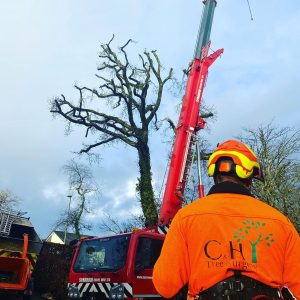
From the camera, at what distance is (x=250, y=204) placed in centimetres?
218

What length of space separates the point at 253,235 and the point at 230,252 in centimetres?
15

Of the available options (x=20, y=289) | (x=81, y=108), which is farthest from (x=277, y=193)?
(x=20, y=289)

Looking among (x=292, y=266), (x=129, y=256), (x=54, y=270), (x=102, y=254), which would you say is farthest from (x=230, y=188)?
(x=54, y=270)

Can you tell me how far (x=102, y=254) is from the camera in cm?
732

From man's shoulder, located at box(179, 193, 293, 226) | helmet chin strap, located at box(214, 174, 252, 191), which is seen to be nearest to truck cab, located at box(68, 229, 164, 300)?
helmet chin strap, located at box(214, 174, 252, 191)

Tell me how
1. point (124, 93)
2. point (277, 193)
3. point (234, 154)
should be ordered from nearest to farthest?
point (234, 154)
point (277, 193)
point (124, 93)

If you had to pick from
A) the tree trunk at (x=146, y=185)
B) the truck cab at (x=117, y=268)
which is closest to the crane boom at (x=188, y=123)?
the truck cab at (x=117, y=268)

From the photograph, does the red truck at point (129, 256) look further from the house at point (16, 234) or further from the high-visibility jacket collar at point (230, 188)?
the high-visibility jacket collar at point (230, 188)

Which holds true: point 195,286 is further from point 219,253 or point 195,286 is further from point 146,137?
point 146,137

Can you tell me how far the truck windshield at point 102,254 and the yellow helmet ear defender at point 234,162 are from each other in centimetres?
476

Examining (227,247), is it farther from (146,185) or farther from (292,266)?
(146,185)

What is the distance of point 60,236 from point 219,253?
7119 cm

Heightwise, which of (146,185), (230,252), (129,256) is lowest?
(230,252)

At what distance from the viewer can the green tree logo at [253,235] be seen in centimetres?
206
